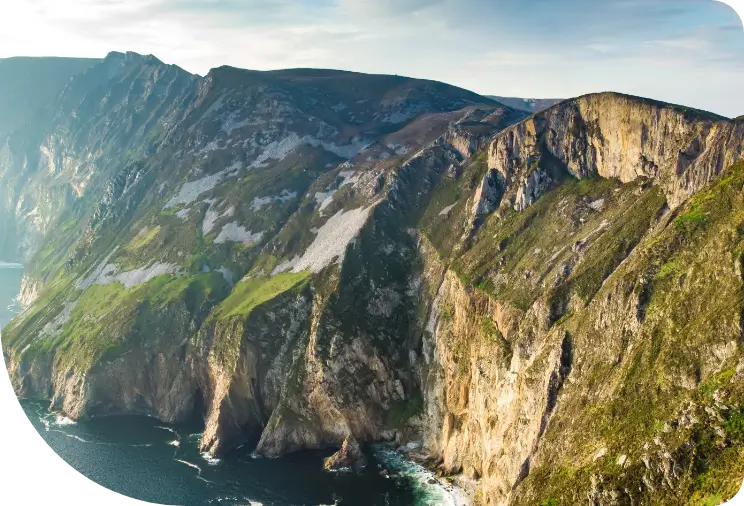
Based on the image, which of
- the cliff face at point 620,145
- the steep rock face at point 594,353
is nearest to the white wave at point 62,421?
the steep rock face at point 594,353

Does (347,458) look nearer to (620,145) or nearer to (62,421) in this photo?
(620,145)

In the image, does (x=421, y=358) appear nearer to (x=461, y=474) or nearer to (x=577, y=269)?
(x=461, y=474)

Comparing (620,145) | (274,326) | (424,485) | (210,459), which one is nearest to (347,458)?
(424,485)

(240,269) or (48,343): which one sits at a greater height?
(240,269)

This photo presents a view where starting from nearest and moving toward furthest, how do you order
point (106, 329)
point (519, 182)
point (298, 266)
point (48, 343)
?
point (519, 182), point (298, 266), point (106, 329), point (48, 343)

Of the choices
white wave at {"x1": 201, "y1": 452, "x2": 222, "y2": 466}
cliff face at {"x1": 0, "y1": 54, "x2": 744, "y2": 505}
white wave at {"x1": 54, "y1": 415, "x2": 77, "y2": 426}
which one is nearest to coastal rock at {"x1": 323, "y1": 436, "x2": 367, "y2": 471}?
cliff face at {"x1": 0, "y1": 54, "x2": 744, "y2": 505}

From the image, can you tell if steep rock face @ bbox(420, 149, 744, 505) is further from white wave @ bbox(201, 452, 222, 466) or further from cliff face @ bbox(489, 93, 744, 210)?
white wave @ bbox(201, 452, 222, 466)

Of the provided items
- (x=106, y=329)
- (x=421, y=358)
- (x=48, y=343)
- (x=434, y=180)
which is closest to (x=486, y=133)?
(x=434, y=180)
